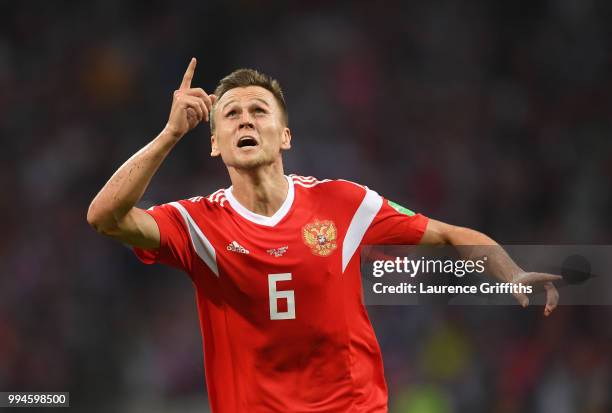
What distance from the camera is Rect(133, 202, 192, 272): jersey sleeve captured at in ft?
11.6

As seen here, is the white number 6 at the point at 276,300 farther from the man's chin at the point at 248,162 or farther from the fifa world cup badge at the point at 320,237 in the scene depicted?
the man's chin at the point at 248,162

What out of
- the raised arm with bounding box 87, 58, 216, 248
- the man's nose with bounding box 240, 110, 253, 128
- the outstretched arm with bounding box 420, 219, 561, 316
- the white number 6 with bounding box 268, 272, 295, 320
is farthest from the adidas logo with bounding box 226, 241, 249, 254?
the outstretched arm with bounding box 420, 219, 561, 316

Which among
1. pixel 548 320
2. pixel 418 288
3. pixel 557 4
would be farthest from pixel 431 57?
pixel 418 288

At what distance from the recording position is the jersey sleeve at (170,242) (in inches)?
140

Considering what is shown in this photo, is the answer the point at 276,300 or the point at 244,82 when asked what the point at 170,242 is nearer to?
the point at 276,300

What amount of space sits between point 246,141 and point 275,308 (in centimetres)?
70

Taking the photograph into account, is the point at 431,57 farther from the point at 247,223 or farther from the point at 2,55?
the point at 247,223

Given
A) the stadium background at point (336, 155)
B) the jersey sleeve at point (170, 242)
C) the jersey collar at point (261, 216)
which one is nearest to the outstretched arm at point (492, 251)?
the jersey collar at point (261, 216)

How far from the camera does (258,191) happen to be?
3840 mm

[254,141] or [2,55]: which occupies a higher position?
[2,55]

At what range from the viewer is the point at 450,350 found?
265 inches

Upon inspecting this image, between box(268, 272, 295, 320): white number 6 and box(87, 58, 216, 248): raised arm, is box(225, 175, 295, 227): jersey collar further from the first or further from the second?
box(87, 58, 216, 248): raised arm

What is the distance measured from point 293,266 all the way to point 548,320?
11.7ft

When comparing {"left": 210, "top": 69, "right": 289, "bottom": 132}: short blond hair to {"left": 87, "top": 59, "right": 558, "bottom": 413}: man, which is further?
{"left": 210, "top": 69, "right": 289, "bottom": 132}: short blond hair
